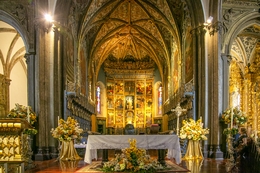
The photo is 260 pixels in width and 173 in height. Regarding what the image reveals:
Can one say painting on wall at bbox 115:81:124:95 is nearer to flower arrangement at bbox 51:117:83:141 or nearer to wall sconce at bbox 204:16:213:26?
wall sconce at bbox 204:16:213:26

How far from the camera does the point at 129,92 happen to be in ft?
103

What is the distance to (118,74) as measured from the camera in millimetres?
31297

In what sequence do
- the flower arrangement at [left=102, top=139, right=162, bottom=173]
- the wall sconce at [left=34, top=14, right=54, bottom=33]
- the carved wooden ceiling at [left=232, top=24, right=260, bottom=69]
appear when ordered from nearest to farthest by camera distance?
the flower arrangement at [left=102, top=139, right=162, bottom=173], the wall sconce at [left=34, top=14, right=54, bottom=33], the carved wooden ceiling at [left=232, top=24, right=260, bottom=69]

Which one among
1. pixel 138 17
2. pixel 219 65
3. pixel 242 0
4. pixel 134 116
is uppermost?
pixel 138 17

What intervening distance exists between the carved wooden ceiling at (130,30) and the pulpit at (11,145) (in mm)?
15448

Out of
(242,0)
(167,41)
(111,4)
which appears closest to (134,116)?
(167,41)

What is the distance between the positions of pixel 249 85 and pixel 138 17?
9.83m

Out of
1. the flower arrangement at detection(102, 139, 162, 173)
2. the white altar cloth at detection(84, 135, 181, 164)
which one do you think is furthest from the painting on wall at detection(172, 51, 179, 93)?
the flower arrangement at detection(102, 139, 162, 173)

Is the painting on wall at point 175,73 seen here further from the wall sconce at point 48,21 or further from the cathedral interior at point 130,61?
the wall sconce at point 48,21

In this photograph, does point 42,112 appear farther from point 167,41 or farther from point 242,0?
point 167,41

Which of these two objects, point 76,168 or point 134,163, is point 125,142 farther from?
point 76,168

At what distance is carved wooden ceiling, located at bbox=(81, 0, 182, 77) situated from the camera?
1961 cm

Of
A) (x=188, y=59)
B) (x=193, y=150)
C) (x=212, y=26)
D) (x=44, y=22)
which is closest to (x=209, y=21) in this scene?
(x=212, y=26)

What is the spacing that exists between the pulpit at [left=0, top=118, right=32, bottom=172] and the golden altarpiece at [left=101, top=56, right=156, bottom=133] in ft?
87.4
